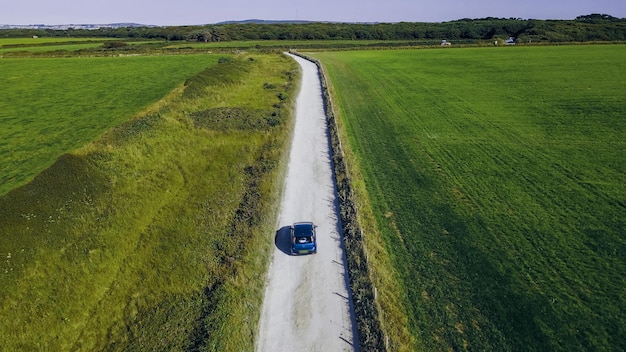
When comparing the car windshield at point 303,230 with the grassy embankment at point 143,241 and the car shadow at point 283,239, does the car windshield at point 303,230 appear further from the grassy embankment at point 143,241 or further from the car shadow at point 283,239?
the grassy embankment at point 143,241

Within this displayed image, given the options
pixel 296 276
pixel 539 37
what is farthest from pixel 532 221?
pixel 539 37

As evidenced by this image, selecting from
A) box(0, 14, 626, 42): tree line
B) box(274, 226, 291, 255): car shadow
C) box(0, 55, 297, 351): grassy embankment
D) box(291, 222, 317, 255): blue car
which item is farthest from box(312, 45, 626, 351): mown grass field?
box(0, 14, 626, 42): tree line

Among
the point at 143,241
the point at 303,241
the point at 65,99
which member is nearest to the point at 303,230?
the point at 303,241

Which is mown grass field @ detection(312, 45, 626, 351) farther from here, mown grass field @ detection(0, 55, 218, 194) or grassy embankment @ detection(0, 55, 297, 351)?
mown grass field @ detection(0, 55, 218, 194)

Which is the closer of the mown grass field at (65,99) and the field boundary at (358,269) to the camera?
the field boundary at (358,269)

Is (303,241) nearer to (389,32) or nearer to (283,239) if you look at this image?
(283,239)

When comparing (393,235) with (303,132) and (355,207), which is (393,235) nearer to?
(355,207)

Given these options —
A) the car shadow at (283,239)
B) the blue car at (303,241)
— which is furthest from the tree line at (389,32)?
the blue car at (303,241)
